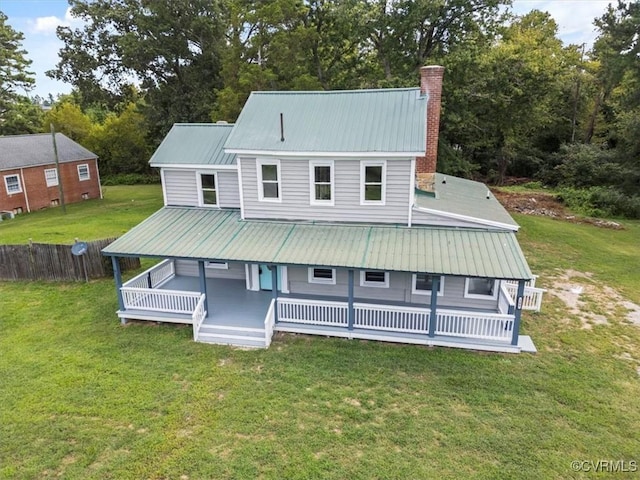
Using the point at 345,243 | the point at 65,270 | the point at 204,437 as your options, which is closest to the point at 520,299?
the point at 345,243

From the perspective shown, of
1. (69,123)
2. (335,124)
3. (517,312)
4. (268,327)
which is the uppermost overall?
(69,123)

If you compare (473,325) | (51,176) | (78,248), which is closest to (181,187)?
(78,248)

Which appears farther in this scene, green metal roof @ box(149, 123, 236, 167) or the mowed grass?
the mowed grass

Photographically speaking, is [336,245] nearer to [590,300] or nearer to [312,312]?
[312,312]

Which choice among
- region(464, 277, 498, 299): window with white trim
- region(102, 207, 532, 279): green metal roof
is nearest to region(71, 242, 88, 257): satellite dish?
region(102, 207, 532, 279): green metal roof

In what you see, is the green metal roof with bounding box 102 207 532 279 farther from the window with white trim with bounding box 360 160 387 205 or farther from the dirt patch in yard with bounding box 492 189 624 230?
the dirt patch in yard with bounding box 492 189 624 230

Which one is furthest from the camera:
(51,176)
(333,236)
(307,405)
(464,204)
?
(51,176)

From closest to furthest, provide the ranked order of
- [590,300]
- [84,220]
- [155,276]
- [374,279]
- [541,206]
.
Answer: [374,279] < [590,300] < [155,276] < [84,220] < [541,206]

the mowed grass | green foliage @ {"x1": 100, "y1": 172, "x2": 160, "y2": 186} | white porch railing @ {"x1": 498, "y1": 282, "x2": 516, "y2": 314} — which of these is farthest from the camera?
green foliage @ {"x1": 100, "y1": 172, "x2": 160, "y2": 186}
